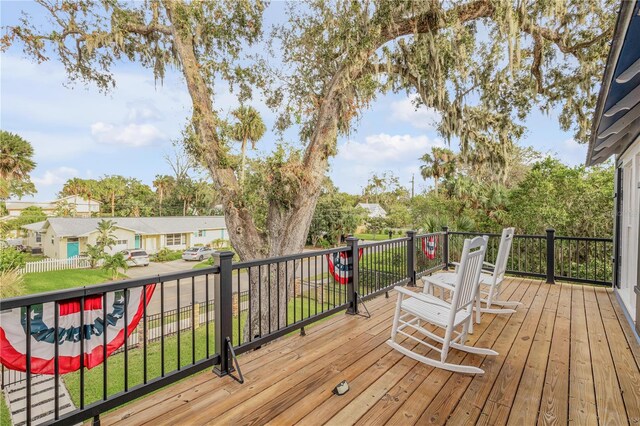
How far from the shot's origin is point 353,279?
3.61 meters

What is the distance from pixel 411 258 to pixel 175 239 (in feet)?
78.2

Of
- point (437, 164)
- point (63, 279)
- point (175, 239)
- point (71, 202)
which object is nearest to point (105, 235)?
point (63, 279)

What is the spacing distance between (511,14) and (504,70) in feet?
6.79

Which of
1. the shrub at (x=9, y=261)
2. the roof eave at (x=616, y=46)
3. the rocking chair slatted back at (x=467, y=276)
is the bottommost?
the shrub at (x=9, y=261)

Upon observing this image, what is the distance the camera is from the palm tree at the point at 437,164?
1455 centimetres

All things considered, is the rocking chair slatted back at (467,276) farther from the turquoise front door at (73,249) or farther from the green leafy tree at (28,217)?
the green leafy tree at (28,217)

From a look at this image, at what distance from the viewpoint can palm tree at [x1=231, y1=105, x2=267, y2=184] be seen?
6.90 metres

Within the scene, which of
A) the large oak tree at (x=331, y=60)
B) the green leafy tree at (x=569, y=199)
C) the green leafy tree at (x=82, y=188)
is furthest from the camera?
the green leafy tree at (x=82, y=188)

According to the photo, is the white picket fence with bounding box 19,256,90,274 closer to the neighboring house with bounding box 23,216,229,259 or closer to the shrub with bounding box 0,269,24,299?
the neighboring house with bounding box 23,216,229,259

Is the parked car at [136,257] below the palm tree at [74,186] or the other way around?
below

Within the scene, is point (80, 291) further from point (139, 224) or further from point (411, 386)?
point (139, 224)

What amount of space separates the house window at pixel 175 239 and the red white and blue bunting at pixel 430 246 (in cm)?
2303

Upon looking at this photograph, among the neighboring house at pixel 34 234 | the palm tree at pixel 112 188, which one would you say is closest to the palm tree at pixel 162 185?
the palm tree at pixel 112 188

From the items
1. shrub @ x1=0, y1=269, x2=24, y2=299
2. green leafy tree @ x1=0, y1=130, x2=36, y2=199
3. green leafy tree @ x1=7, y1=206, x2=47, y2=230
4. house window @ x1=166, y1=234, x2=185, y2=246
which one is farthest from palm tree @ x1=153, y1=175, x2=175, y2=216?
shrub @ x1=0, y1=269, x2=24, y2=299
